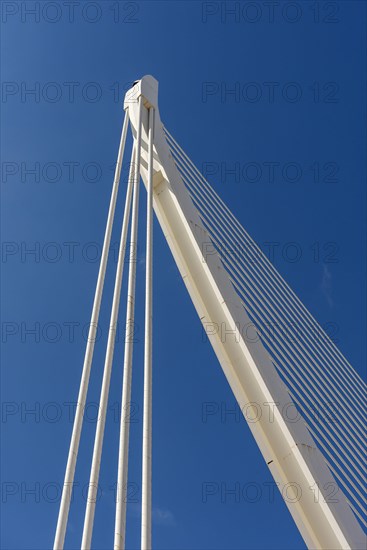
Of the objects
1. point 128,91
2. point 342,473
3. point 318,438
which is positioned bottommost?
point 342,473

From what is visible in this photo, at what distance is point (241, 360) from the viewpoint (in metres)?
7.03

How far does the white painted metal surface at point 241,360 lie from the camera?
5793mm

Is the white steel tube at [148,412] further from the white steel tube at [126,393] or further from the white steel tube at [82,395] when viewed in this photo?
the white steel tube at [82,395]

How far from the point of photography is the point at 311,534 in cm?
582

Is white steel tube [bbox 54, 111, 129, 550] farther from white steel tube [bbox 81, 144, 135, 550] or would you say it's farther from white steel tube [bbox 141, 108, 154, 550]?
white steel tube [bbox 141, 108, 154, 550]

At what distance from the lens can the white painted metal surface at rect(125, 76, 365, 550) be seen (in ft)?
→ 19.0

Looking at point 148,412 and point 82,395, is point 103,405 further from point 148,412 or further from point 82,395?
point 148,412

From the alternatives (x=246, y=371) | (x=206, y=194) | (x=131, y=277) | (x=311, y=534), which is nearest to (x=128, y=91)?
(x=206, y=194)

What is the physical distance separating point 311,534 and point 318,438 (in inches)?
39.9

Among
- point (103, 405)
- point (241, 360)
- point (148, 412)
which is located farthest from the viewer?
point (241, 360)

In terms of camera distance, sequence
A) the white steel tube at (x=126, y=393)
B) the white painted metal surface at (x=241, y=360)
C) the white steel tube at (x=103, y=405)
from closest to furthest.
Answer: the white steel tube at (x=126, y=393) < the white steel tube at (x=103, y=405) < the white painted metal surface at (x=241, y=360)

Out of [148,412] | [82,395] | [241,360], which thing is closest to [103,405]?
[82,395]

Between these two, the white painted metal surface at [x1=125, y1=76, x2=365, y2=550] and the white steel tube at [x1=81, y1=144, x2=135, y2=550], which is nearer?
the white steel tube at [x1=81, y1=144, x2=135, y2=550]

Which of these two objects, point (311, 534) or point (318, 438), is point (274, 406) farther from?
point (311, 534)
